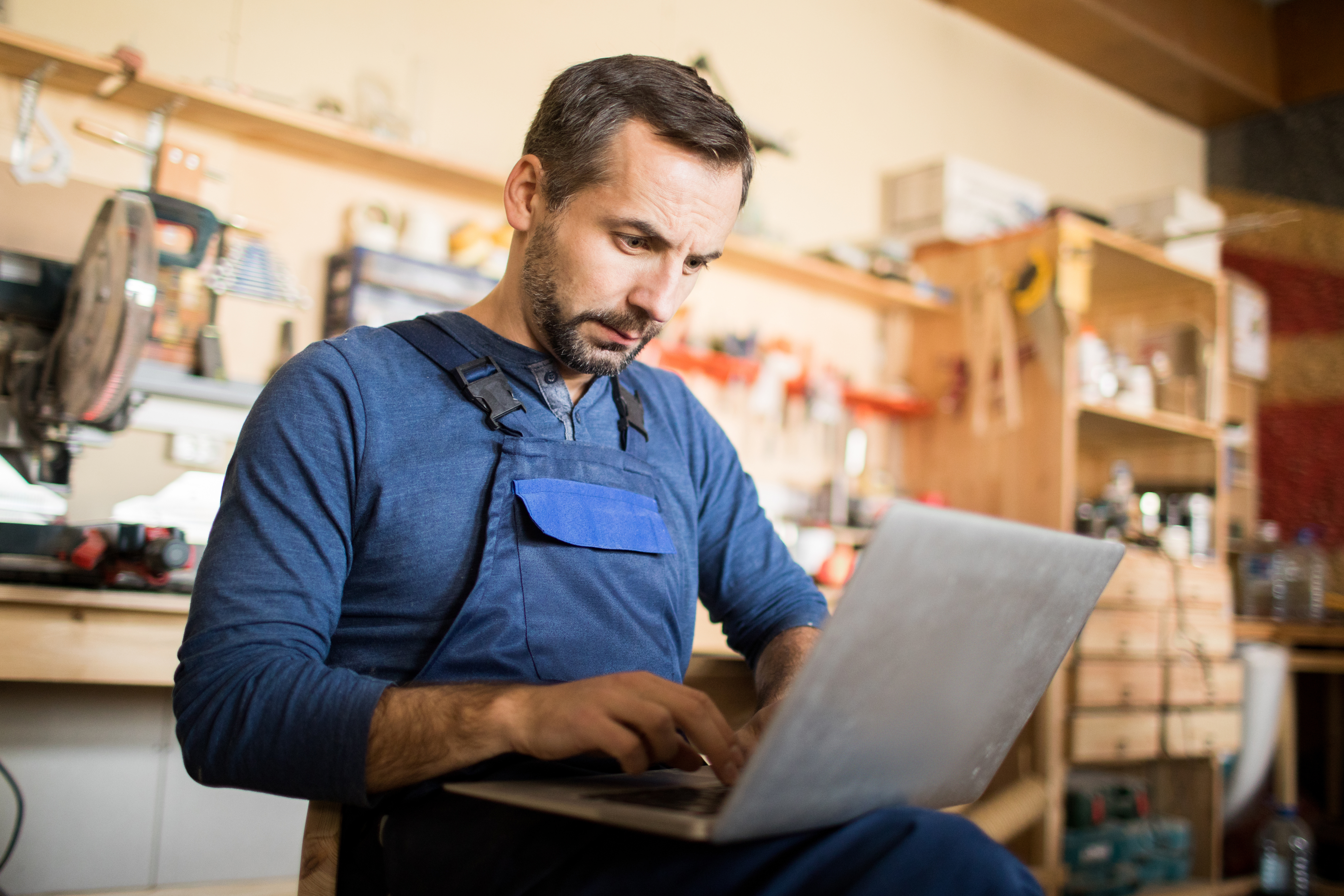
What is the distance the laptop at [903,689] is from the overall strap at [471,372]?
1.20 ft

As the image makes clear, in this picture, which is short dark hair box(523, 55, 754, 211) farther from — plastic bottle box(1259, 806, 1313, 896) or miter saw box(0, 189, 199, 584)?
plastic bottle box(1259, 806, 1313, 896)

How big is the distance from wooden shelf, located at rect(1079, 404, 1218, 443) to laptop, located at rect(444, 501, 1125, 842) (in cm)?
231

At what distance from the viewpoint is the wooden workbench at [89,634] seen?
1.32 metres

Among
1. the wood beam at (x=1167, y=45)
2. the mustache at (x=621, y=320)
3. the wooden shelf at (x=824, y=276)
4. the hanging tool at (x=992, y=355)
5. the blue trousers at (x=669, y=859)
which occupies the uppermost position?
the wood beam at (x=1167, y=45)

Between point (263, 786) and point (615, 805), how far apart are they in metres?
0.31

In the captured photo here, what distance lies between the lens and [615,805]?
0.63 m

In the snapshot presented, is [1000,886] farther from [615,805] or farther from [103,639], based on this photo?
[103,639]

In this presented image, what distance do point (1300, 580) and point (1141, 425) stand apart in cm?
118

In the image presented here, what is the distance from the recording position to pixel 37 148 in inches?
73.1

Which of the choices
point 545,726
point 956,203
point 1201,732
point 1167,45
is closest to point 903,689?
point 545,726

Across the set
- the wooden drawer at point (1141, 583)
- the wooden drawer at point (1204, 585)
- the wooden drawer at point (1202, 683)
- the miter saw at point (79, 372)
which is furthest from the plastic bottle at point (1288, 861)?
the miter saw at point (79, 372)

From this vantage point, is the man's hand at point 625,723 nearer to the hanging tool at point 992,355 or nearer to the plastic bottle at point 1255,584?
the hanging tool at point 992,355

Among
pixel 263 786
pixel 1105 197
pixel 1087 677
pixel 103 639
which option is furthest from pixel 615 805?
pixel 1105 197

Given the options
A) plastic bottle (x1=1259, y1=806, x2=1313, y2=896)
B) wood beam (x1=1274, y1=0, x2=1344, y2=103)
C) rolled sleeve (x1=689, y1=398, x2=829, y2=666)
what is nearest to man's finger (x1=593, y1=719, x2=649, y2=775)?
rolled sleeve (x1=689, y1=398, x2=829, y2=666)
